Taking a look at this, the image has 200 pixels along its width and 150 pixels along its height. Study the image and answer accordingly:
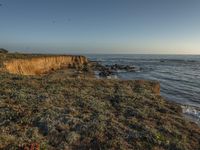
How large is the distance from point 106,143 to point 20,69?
22315 mm

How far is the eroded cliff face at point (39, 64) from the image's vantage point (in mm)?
24633

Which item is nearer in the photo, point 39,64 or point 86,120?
point 86,120

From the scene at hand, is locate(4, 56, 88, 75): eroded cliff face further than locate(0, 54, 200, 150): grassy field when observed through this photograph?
Yes

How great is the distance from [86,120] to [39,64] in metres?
28.1

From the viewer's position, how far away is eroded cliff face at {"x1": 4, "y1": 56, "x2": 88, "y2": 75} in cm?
2463

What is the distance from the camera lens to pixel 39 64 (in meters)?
34.3

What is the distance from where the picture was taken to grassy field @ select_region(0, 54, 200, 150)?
6.73 metres

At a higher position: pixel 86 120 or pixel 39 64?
pixel 39 64

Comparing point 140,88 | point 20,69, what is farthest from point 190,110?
point 20,69

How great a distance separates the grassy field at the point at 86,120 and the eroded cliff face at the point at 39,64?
1219 centimetres

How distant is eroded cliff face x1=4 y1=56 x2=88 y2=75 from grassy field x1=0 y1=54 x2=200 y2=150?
12.2m

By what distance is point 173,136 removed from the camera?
7625 millimetres

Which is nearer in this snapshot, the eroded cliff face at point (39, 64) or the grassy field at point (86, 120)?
the grassy field at point (86, 120)

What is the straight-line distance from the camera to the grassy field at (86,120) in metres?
6.73
